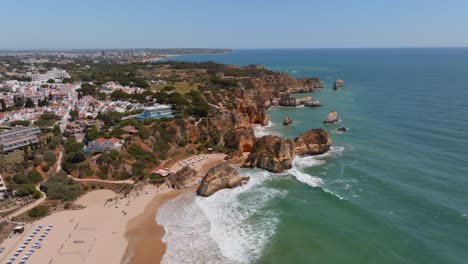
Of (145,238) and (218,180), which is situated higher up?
(218,180)

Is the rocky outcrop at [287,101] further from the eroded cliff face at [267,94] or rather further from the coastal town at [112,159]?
the coastal town at [112,159]

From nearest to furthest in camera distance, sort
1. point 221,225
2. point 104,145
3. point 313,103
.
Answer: point 221,225 → point 104,145 → point 313,103

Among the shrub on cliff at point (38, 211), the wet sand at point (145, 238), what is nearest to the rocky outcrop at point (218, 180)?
the wet sand at point (145, 238)

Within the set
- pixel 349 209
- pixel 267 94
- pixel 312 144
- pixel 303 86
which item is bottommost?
pixel 349 209

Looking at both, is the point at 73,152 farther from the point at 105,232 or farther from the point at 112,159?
the point at 105,232

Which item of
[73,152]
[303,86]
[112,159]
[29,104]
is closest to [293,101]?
[303,86]

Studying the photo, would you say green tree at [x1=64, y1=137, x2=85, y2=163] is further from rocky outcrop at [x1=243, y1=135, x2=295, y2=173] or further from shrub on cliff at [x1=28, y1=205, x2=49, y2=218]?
rocky outcrop at [x1=243, y1=135, x2=295, y2=173]
